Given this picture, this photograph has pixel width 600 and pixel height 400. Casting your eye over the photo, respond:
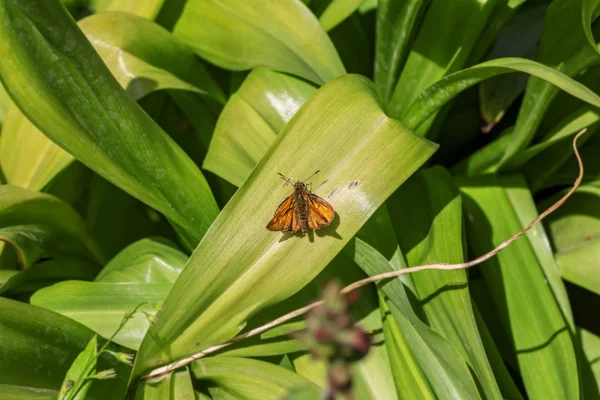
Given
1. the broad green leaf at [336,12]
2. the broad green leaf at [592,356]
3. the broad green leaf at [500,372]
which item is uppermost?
the broad green leaf at [336,12]

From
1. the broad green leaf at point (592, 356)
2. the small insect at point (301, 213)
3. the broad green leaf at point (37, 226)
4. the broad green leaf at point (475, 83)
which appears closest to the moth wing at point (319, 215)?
the small insect at point (301, 213)

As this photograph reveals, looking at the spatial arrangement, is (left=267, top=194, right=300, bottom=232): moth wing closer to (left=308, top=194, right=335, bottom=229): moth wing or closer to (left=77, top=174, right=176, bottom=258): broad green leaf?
(left=308, top=194, right=335, bottom=229): moth wing

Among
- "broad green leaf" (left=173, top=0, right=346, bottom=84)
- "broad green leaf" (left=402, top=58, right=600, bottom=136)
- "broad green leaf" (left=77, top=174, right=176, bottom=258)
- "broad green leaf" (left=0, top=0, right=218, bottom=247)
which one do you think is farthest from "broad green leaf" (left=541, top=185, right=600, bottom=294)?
"broad green leaf" (left=77, top=174, right=176, bottom=258)

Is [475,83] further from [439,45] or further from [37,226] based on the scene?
[37,226]

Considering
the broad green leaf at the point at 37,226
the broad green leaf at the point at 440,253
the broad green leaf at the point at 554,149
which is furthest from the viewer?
the broad green leaf at the point at 554,149

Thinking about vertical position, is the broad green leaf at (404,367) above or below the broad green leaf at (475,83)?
below

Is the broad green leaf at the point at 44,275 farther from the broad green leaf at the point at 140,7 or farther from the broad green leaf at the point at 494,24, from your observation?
the broad green leaf at the point at 494,24
